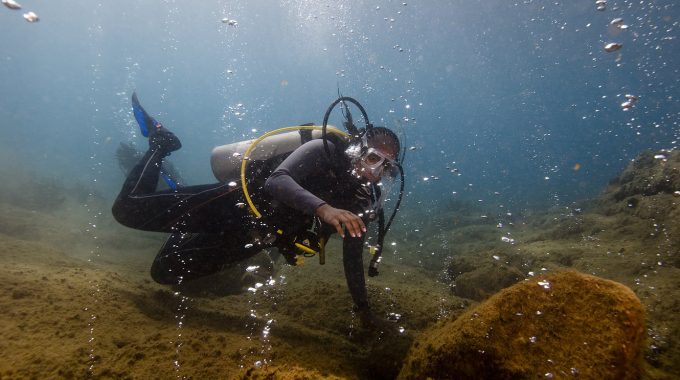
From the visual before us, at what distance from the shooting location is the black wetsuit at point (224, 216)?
12.0 ft

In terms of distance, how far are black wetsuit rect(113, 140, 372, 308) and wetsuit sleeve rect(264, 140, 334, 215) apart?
12mm

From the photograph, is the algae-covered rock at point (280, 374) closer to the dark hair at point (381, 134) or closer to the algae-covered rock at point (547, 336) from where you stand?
the algae-covered rock at point (547, 336)

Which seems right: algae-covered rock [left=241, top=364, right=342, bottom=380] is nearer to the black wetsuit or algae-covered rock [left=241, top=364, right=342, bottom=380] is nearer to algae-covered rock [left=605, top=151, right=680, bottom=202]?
the black wetsuit

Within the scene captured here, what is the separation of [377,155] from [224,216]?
2.26 meters

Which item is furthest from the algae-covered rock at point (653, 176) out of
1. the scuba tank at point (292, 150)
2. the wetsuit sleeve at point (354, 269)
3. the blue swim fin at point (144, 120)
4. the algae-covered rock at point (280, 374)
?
the blue swim fin at point (144, 120)

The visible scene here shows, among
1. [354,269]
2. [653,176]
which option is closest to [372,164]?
[354,269]

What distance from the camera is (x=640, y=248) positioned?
5.29m

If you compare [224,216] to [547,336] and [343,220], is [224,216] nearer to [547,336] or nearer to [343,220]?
[343,220]

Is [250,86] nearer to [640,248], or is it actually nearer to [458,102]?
[458,102]

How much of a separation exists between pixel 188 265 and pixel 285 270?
2.56m

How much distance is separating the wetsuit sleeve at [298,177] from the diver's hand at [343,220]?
14 centimetres

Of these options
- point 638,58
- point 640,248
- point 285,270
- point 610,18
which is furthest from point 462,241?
point 638,58

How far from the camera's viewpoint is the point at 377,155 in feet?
12.1

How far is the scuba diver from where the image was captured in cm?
354
